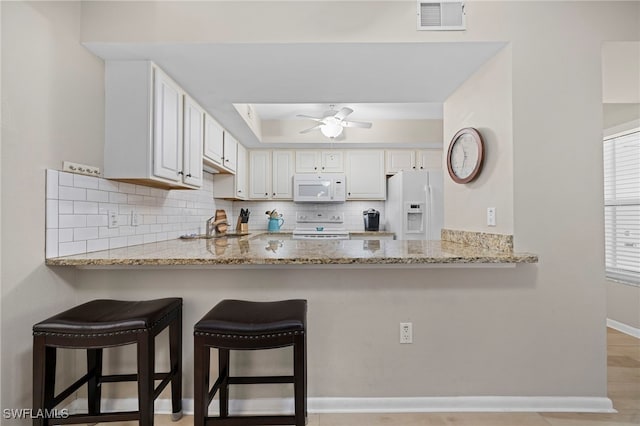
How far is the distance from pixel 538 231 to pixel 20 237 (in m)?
2.56

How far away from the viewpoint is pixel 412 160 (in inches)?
171

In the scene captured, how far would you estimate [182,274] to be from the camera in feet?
5.48

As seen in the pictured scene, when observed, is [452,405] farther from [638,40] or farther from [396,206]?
[396,206]

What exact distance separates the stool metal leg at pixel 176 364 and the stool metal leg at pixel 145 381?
31cm

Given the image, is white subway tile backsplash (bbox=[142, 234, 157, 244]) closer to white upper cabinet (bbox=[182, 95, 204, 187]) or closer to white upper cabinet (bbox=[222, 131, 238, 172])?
white upper cabinet (bbox=[182, 95, 204, 187])

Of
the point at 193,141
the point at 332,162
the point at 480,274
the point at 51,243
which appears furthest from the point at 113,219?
the point at 332,162

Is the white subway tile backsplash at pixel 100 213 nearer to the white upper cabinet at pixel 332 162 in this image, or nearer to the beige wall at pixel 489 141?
the white upper cabinet at pixel 332 162

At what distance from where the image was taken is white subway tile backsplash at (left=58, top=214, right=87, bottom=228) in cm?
154

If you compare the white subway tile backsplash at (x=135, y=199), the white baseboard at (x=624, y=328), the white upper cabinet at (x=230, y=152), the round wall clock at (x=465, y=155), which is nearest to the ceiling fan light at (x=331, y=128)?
the white upper cabinet at (x=230, y=152)

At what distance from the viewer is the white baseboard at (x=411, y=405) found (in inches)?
65.8

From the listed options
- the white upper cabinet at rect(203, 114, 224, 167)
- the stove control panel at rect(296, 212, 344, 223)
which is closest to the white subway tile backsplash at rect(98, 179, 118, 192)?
the white upper cabinet at rect(203, 114, 224, 167)

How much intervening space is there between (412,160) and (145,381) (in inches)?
156

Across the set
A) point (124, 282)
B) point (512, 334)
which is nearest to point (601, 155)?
point (512, 334)

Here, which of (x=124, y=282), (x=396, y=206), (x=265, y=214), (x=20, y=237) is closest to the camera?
(x=20, y=237)
